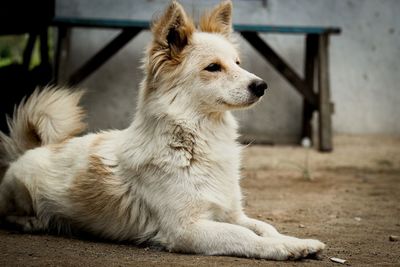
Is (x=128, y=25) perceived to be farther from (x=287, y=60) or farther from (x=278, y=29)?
(x=287, y=60)

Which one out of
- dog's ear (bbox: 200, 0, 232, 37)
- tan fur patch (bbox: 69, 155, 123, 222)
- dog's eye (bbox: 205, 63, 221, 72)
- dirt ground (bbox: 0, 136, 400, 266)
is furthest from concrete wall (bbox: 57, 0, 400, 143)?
tan fur patch (bbox: 69, 155, 123, 222)

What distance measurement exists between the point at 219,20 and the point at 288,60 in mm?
5702

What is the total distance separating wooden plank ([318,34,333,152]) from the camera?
8508 mm

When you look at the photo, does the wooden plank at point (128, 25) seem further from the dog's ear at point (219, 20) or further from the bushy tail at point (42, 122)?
the dog's ear at point (219, 20)

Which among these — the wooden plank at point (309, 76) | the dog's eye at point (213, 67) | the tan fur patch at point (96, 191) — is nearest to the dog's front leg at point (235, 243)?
the tan fur patch at point (96, 191)

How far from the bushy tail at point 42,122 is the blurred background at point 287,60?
16.1ft

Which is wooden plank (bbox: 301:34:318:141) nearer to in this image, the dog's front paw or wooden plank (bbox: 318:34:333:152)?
wooden plank (bbox: 318:34:333:152)

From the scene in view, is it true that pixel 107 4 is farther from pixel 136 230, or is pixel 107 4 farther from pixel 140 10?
pixel 136 230

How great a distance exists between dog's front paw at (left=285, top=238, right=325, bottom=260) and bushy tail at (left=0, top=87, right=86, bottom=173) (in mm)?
1866

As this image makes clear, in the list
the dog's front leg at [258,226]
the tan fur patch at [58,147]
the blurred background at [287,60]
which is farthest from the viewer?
the blurred background at [287,60]

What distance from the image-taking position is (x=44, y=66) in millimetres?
7789

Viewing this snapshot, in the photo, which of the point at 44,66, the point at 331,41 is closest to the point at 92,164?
the point at 44,66

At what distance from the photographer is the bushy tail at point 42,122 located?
446 cm

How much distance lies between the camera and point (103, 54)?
8.45 m
